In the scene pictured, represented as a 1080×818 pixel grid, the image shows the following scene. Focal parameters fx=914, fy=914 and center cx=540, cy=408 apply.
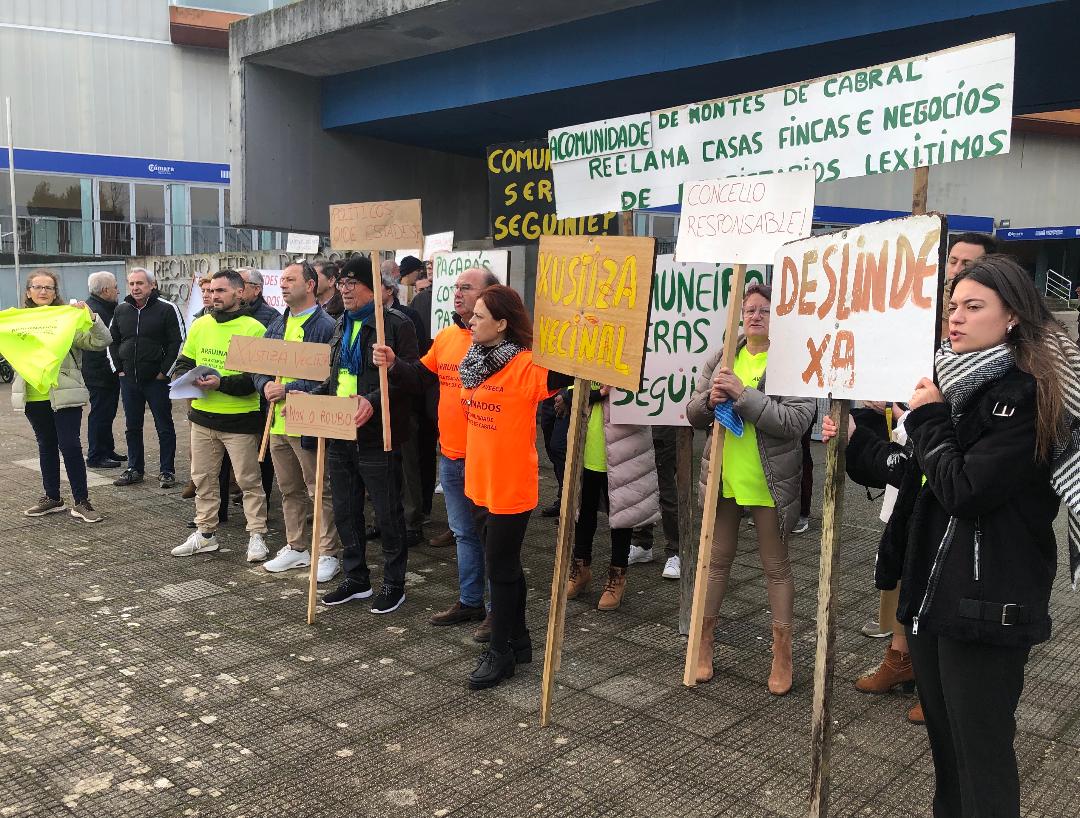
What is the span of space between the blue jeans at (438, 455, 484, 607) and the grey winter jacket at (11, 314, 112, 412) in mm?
3673

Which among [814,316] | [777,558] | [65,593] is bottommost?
[65,593]

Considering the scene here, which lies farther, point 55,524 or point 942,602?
point 55,524

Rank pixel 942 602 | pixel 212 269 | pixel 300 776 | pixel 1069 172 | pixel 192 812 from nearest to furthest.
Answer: pixel 942 602
pixel 192 812
pixel 300 776
pixel 212 269
pixel 1069 172

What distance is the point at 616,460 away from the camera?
17.6 ft

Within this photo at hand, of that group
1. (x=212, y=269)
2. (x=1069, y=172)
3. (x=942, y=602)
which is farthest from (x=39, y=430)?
(x=1069, y=172)

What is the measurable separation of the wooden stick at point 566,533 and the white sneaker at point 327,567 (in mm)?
2241

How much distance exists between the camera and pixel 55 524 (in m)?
7.08

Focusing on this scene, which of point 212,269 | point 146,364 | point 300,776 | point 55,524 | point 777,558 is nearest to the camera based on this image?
point 300,776

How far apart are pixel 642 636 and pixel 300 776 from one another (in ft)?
6.81

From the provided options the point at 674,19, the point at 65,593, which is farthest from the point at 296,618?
the point at 674,19

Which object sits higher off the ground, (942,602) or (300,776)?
(942,602)

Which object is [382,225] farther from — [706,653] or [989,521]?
[989,521]

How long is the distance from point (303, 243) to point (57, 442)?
6.44 m

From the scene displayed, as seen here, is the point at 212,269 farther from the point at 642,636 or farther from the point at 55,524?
the point at 642,636
